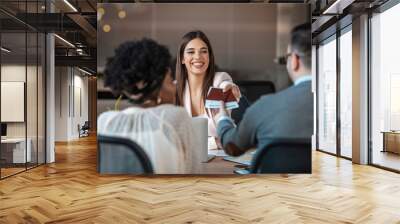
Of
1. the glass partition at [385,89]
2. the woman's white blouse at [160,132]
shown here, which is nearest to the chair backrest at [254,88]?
the woman's white blouse at [160,132]

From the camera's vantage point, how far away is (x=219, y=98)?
5887mm

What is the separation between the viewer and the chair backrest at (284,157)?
19.0ft

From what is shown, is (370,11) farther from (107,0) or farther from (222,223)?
(222,223)

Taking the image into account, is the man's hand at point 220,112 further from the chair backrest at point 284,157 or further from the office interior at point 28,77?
the office interior at point 28,77

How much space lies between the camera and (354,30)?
8.18 metres

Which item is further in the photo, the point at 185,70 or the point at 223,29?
the point at 223,29

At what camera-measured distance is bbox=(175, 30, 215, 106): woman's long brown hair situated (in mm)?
5812

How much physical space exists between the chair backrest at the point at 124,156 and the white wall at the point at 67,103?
31.4 ft

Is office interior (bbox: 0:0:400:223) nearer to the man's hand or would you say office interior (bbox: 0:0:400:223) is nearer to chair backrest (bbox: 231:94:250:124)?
chair backrest (bbox: 231:94:250:124)

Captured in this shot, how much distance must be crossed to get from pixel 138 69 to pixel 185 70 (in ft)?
2.26

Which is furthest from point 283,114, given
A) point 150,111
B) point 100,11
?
point 100,11

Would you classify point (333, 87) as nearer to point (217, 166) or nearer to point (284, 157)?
point (284, 157)

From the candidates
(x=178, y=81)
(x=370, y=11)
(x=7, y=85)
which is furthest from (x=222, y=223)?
(x=370, y=11)

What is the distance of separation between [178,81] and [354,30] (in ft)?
14.5
